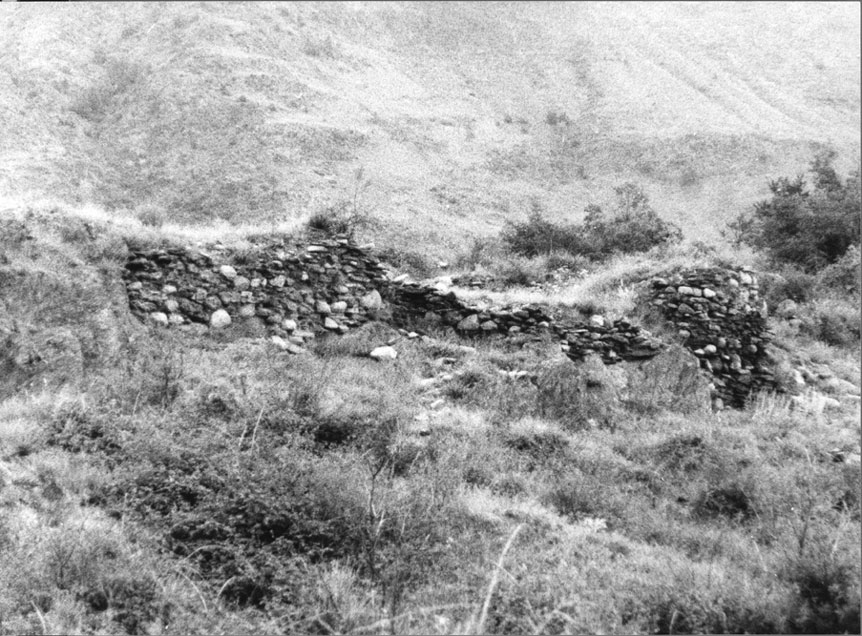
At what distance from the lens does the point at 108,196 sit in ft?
46.1

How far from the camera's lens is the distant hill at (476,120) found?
12.5m

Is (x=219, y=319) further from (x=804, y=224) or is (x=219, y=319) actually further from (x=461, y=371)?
(x=804, y=224)

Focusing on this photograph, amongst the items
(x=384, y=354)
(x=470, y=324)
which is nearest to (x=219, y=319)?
(x=384, y=354)

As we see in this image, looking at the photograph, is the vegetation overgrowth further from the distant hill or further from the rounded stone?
the rounded stone

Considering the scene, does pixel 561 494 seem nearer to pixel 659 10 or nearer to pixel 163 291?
pixel 163 291

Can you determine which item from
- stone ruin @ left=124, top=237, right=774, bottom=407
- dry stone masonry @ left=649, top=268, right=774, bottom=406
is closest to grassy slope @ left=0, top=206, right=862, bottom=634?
stone ruin @ left=124, top=237, right=774, bottom=407

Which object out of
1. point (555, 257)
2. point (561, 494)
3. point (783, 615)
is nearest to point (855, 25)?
point (555, 257)

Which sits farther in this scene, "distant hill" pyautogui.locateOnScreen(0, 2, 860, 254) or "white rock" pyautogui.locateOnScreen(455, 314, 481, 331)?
"distant hill" pyautogui.locateOnScreen(0, 2, 860, 254)

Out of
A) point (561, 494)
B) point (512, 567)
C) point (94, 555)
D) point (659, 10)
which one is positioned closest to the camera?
point (94, 555)

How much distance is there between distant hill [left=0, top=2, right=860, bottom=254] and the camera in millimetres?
12461

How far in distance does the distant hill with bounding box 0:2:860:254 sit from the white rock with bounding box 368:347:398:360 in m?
4.72

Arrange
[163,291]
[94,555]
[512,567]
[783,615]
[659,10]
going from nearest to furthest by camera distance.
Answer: [783,615] → [94,555] → [512,567] → [163,291] → [659,10]

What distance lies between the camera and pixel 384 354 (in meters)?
8.93

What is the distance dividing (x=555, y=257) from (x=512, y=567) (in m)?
9.36
